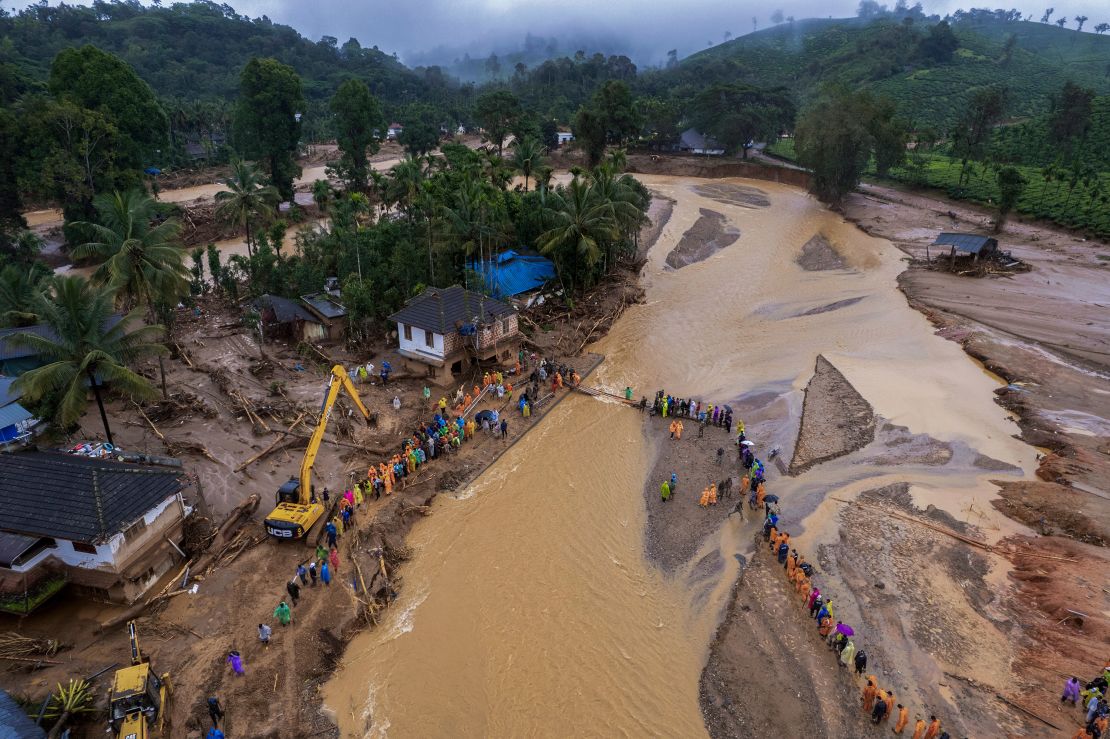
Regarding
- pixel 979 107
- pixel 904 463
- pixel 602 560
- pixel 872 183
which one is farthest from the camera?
pixel 872 183

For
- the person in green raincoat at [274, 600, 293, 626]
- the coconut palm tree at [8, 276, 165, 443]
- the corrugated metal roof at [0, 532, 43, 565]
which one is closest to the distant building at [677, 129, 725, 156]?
the coconut palm tree at [8, 276, 165, 443]

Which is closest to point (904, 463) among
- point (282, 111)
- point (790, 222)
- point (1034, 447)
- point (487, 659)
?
point (1034, 447)

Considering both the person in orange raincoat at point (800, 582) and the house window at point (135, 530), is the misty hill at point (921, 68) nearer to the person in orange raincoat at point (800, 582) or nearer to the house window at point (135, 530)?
the person in orange raincoat at point (800, 582)

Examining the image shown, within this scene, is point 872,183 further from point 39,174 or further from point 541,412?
point 39,174

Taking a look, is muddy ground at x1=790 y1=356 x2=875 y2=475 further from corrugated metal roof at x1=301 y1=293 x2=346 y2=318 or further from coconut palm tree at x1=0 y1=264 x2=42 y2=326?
coconut palm tree at x1=0 y1=264 x2=42 y2=326

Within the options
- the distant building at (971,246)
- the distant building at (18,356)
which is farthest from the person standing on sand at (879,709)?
the distant building at (971,246)
